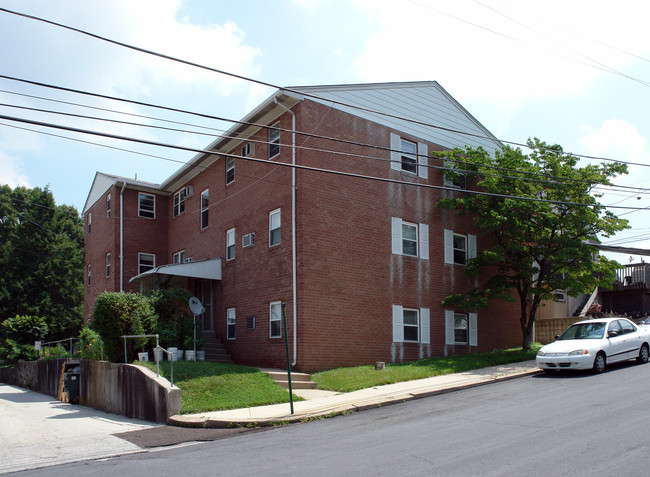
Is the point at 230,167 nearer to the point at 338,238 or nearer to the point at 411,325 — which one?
the point at 338,238

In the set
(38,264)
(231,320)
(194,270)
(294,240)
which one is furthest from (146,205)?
(38,264)

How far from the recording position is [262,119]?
19.7 metres

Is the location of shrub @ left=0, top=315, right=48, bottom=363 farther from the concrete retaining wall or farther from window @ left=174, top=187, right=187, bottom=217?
the concrete retaining wall

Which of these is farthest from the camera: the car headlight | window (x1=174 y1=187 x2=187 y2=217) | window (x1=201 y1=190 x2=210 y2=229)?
window (x1=174 y1=187 x2=187 y2=217)

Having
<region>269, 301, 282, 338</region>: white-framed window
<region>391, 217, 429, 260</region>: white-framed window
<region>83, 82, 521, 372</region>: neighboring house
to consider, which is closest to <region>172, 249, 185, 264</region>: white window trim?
<region>83, 82, 521, 372</region>: neighboring house

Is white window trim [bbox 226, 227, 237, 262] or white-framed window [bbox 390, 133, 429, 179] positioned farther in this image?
white window trim [bbox 226, 227, 237, 262]

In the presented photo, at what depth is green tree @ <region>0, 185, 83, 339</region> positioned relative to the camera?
42.2 metres

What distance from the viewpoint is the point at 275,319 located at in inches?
711

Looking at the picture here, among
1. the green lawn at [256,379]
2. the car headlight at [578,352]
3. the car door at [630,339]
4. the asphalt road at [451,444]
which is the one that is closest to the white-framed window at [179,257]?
the green lawn at [256,379]

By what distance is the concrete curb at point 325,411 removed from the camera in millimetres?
11172

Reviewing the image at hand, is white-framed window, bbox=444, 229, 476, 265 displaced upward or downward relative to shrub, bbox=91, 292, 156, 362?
upward

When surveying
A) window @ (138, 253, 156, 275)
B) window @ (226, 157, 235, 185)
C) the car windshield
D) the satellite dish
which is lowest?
the car windshield

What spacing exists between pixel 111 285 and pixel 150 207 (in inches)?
164

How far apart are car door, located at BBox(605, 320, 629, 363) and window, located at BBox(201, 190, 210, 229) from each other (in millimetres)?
15108
